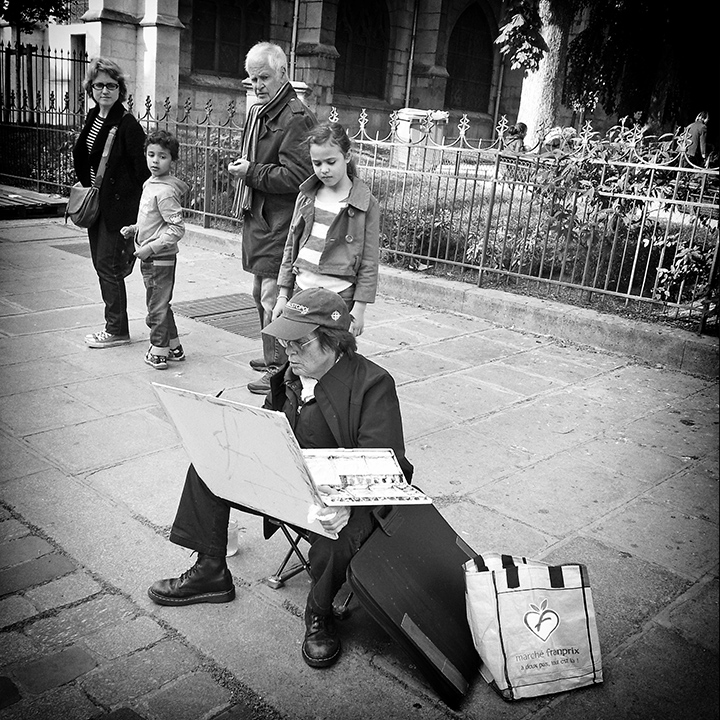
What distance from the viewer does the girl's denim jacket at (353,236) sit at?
449cm

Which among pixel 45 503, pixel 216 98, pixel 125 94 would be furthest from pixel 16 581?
pixel 216 98

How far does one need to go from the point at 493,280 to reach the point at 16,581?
626 centimetres

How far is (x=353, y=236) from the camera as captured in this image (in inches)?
177

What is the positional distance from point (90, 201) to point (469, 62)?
24.2m

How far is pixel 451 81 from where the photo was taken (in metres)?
27.2

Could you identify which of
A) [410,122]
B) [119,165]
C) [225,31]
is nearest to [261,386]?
[119,165]

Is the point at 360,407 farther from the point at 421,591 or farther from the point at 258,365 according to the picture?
the point at 258,365

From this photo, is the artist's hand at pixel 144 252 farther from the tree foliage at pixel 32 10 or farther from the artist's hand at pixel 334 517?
the tree foliage at pixel 32 10

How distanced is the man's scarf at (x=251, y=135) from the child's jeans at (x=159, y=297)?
0.73 metres

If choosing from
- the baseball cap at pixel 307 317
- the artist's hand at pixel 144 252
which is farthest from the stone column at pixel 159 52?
the baseball cap at pixel 307 317

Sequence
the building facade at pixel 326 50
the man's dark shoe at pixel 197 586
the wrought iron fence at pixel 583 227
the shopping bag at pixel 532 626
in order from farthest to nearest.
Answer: the building facade at pixel 326 50
the wrought iron fence at pixel 583 227
the man's dark shoe at pixel 197 586
the shopping bag at pixel 532 626

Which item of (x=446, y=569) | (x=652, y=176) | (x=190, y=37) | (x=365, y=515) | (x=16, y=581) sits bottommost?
(x=16, y=581)

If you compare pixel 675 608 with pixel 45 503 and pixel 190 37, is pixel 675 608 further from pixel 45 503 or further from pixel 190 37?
pixel 190 37

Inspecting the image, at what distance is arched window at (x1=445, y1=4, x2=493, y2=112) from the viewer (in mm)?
26859
